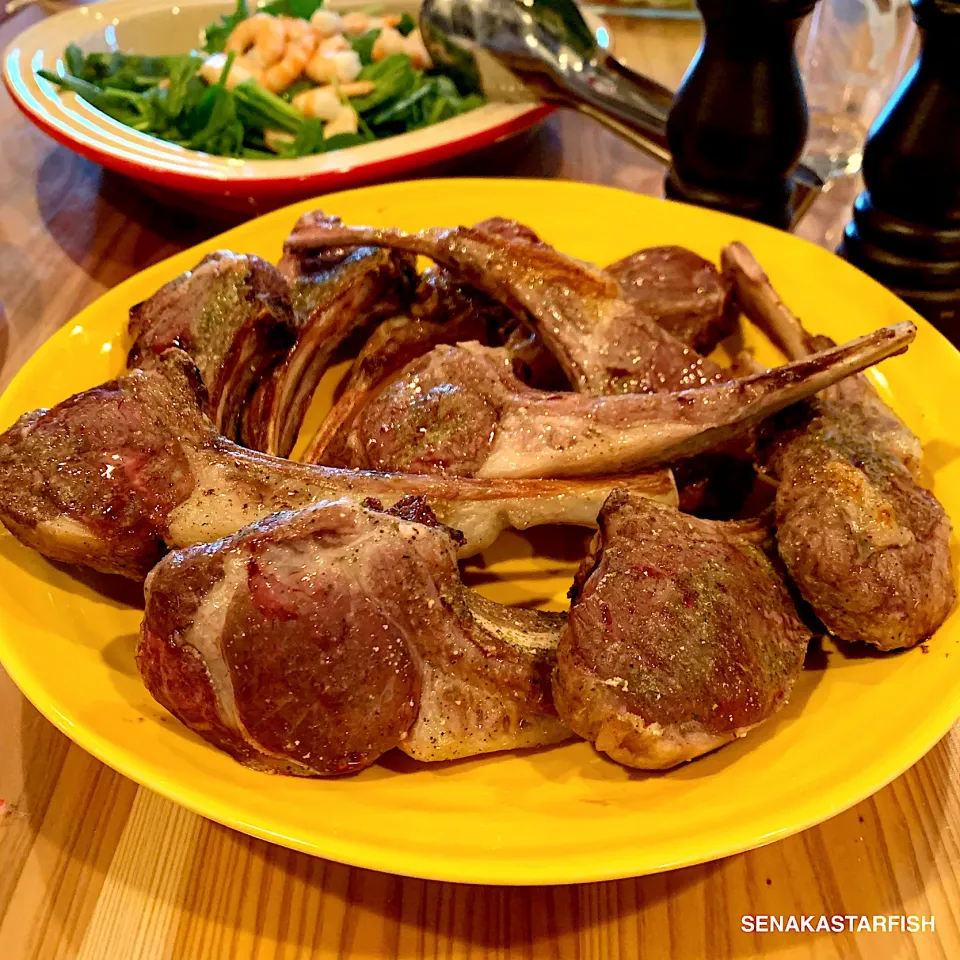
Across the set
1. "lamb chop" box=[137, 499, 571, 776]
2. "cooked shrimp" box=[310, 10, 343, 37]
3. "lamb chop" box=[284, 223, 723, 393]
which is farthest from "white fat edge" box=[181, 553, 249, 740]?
"cooked shrimp" box=[310, 10, 343, 37]

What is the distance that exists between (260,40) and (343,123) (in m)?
0.42

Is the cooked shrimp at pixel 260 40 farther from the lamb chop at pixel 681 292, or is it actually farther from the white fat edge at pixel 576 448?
the white fat edge at pixel 576 448

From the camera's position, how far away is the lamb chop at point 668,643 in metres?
0.83

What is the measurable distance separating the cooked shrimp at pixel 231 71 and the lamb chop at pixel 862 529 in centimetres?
176

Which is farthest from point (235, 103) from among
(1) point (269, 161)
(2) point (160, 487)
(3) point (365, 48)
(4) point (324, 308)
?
(2) point (160, 487)

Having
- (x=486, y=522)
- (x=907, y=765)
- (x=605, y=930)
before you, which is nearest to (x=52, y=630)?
(x=486, y=522)

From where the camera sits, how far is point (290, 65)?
221 cm

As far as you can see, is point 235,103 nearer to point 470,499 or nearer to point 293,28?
point 293,28

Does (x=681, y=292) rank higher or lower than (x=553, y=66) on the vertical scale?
lower

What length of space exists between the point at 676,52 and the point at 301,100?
4.39ft

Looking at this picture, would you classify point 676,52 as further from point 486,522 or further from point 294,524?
point 294,524

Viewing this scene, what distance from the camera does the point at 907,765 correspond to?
0.83m

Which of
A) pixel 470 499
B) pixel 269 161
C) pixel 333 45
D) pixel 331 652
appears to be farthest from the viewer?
pixel 333 45

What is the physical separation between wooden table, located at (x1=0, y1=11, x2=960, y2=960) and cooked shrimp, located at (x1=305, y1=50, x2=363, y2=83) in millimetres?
1795
